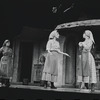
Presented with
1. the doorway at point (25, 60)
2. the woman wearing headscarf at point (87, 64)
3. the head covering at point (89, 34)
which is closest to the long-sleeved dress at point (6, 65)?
the woman wearing headscarf at point (87, 64)

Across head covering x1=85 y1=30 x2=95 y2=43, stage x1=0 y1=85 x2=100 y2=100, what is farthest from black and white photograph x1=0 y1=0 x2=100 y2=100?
stage x1=0 y1=85 x2=100 y2=100

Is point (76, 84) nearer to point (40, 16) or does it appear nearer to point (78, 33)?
point (78, 33)

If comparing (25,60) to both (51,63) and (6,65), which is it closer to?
(6,65)

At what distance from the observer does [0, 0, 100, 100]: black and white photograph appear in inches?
305

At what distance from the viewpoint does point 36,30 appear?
40.4 feet

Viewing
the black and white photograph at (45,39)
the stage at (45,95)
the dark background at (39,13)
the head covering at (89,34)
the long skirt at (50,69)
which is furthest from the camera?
the dark background at (39,13)

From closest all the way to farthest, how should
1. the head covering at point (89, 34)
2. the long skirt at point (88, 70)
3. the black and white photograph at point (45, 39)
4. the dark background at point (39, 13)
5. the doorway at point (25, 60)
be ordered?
1. the long skirt at point (88, 70)
2. the head covering at point (89, 34)
3. the black and white photograph at point (45, 39)
4. the dark background at point (39, 13)
5. the doorway at point (25, 60)

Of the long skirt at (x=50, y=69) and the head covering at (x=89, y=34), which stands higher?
the head covering at (x=89, y=34)

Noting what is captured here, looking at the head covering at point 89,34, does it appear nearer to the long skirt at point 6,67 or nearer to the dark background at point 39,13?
the long skirt at point 6,67

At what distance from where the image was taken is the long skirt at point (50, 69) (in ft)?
21.9

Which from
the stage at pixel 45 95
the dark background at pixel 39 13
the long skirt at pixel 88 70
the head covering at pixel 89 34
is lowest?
the stage at pixel 45 95

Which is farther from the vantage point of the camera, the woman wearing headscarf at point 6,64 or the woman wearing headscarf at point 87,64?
the woman wearing headscarf at point 6,64

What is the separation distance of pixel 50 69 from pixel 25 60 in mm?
6625

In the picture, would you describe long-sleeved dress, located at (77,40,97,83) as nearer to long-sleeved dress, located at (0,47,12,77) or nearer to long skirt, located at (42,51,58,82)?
long skirt, located at (42,51,58,82)
